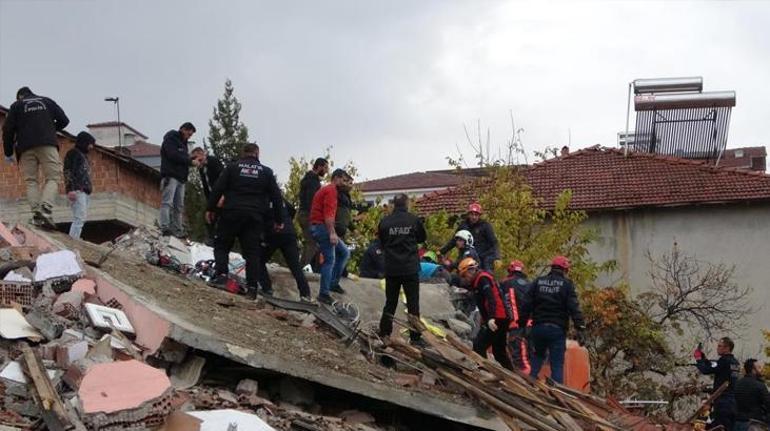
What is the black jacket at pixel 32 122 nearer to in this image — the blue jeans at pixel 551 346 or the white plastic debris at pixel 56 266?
the white plastic debris at pixel 56 266

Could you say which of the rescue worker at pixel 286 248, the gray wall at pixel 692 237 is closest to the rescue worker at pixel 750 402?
the rescue worker at pixel 286 248

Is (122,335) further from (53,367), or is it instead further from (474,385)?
(474,385)

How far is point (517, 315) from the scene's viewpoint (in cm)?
1409

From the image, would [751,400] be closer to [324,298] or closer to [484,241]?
[484,241]

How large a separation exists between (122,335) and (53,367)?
3.51 ft

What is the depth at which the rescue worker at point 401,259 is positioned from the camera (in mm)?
13477

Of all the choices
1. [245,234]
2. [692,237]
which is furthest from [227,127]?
[245,234]

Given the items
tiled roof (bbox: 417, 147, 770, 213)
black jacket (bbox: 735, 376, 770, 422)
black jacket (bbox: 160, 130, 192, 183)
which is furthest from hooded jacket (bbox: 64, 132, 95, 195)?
tiled roof (bbox: 417, 147, 770, 213)

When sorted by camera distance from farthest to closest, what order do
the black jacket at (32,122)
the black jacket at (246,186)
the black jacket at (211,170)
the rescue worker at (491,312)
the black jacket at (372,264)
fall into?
the black jacket at (372,264)
the black jacket at (211,170)
the black jacket at (32,122)
the black jacket at (246,186)
the rescue worker at (491,312)

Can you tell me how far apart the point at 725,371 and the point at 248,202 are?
6856 mm

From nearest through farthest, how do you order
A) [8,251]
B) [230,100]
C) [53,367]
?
[53,367], [8,251], [230,100]

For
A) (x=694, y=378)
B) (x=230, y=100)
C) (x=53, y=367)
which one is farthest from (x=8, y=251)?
(x=230, y=100)

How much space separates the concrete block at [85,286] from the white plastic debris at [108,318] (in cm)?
50

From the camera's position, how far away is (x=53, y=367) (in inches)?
404
